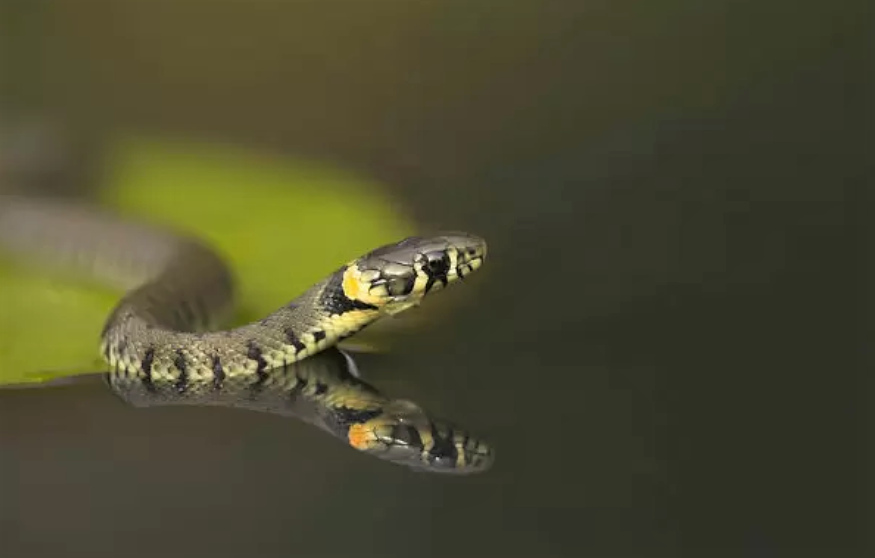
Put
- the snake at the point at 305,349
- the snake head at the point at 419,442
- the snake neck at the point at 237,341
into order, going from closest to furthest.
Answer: the snake head at the point at 419,442
the snake at the point at 305,349
the snake neck at the point at 237,341

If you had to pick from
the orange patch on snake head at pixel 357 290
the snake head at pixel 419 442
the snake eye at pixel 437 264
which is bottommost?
the snake head at pixel 419 442

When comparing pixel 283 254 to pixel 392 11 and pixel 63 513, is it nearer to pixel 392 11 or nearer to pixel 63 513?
pixel 63 513

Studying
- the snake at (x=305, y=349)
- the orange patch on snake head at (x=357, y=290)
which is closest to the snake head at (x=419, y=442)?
the snake at (x=305, y=349)

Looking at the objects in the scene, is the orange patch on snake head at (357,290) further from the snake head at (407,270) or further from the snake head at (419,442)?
the snake head at (419,442)

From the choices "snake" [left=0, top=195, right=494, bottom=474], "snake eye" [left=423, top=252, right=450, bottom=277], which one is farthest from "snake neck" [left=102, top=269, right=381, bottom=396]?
"snake eye" [left=423, top=252, right=450, bottom=277]

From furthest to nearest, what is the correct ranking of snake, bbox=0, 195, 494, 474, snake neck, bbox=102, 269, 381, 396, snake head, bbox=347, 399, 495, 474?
snake neck, bbox=102, 269, 381, 396, snake, bbox=0, 195, 494, 474, snake head, bbox=347, 399, 495, 474

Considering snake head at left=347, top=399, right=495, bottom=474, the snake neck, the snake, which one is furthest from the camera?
the snake neck

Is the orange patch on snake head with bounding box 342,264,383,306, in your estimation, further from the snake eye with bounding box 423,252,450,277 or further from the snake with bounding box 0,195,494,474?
the snake eye with bounding box 423,252,450,277

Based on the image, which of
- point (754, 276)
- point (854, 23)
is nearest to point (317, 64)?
point (854, 23)
